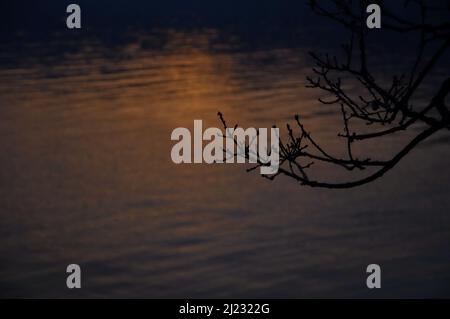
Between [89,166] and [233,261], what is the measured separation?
190 inches

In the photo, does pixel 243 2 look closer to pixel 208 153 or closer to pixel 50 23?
pixel 50 23

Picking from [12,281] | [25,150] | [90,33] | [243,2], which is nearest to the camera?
[12,281]

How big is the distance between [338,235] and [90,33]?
27.4 meters

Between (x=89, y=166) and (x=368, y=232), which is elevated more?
(x=89, y=166)

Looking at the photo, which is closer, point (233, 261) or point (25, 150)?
point (233, 261)

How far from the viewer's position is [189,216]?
10.6 meters

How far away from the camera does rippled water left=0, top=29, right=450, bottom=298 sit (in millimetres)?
8672

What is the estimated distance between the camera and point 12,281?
29.1 feet

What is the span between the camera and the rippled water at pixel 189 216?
28.5ft

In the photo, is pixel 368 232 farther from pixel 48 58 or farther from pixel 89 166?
pixel 48 58

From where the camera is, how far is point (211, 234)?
984 centimetres
